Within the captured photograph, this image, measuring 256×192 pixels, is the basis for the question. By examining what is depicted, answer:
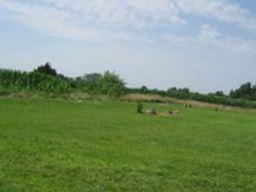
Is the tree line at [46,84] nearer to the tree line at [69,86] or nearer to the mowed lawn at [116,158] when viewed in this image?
the tree line at [69,86]

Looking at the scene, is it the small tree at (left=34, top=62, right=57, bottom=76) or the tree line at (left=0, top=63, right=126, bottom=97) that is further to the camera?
the small tree at (left=34, top=62, right=57, bottom=76)

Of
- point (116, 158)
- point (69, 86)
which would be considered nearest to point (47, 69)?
point (69, 86)

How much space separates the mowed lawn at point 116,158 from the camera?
10995 mm

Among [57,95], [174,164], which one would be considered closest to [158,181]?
[174,164]

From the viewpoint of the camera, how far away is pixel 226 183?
39.8 ft

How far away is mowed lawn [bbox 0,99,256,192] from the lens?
36.1 ft

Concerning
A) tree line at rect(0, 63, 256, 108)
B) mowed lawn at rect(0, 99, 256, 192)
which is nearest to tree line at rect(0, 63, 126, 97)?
tree line at rect(0, 63, 256, 108)

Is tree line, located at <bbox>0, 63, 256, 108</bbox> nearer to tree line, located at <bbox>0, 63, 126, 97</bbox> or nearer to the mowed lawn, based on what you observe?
tree line, located at <bbox>0, 63, 126, 97</bbox>

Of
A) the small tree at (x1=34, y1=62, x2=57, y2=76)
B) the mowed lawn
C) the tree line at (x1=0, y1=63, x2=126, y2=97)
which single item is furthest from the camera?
the small tree at (x1=34, y1=62, x2=57, y2=76)

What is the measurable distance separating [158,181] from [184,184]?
50cm

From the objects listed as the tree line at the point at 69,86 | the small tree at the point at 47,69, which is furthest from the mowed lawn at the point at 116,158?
the small tree at the point at 47,69

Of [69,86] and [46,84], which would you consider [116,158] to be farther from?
[69,86]

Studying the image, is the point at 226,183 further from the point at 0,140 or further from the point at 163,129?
the point at 163,129

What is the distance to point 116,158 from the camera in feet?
45.9
